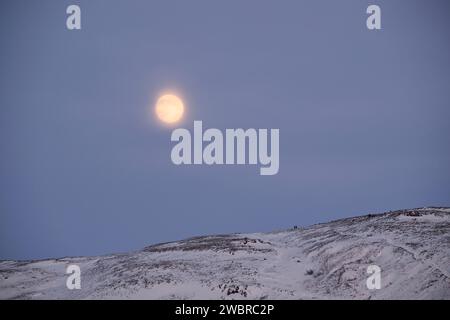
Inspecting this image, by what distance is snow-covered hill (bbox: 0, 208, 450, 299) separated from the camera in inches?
1003

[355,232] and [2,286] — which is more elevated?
[355,232]

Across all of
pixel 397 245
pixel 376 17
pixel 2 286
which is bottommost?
pixel 2 286

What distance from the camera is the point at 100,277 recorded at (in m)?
34.0

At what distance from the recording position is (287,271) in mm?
32625

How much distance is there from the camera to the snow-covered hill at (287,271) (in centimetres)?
2547

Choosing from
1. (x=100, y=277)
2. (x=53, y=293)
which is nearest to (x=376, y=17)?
(x=100, y=277)

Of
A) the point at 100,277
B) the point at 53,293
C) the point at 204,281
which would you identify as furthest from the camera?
the point at 100,277
